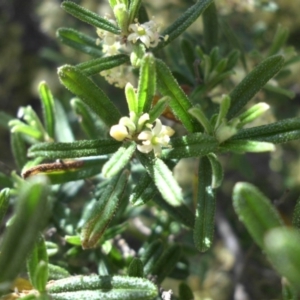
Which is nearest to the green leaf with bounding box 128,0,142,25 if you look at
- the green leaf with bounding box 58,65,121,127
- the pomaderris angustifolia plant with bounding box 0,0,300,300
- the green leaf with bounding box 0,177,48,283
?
the pomaderris angustifolia plant with bounding box 0,0,300,300

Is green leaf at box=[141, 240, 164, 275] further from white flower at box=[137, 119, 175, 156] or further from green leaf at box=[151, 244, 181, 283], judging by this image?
white flower at box=[137, 119, 175, 156]

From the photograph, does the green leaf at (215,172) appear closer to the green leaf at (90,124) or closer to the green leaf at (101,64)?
the green leaf at (101,64)

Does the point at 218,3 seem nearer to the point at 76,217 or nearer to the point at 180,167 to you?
the point at 180,167

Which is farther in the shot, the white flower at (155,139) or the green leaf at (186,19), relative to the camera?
the green leaf at (186,19)

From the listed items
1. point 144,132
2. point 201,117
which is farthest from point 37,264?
point 201,117

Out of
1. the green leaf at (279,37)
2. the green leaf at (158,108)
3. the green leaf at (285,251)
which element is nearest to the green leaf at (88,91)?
the green leaf at (158,108)

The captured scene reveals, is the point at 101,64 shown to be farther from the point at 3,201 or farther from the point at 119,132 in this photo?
the point at 3,201
